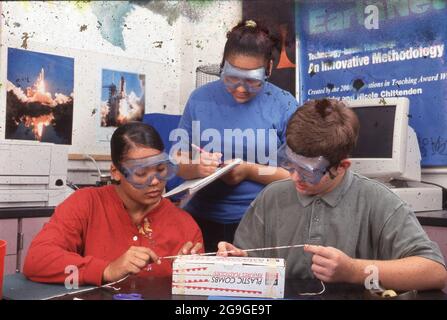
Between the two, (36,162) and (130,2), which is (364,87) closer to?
(130,2)

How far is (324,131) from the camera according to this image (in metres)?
1.08

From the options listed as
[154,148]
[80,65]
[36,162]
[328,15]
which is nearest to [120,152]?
[154,148]

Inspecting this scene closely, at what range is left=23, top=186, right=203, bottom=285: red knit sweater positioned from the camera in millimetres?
1163

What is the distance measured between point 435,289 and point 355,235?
0.20 m

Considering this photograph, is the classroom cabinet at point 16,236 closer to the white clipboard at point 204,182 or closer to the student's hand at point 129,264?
the white clipboard at point 204,182

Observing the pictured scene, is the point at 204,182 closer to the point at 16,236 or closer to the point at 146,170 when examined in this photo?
the point at 146,170

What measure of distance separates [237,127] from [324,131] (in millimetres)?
437

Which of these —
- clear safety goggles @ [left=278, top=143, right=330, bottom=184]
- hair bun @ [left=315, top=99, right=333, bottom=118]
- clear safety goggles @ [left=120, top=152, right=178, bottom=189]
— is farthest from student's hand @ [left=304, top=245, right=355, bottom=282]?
clear safety goggles @ [left=120, top=152, right=178, bottom=189]

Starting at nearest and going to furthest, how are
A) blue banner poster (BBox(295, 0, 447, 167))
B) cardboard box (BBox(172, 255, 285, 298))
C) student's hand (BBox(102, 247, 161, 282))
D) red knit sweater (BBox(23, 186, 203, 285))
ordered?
cardboard box (BBox(172, 255, 285, 298)) < student's hand (BBox(102, 247, 161, 282)) < red knit sweater (BBox(23, 186, 203, 285)) < blue banner poster (BBox(295, 0, 447, 167))

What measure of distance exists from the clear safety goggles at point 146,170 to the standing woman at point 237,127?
0.44 feet

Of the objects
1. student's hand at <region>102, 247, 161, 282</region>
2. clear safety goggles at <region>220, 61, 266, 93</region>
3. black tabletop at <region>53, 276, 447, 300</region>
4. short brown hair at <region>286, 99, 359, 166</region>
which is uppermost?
clear safety goggles at <region>220, 61, 266, 93</region>

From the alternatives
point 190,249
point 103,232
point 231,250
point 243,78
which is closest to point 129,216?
point 103,232

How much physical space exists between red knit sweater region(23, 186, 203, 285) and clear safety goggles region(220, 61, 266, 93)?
371mm

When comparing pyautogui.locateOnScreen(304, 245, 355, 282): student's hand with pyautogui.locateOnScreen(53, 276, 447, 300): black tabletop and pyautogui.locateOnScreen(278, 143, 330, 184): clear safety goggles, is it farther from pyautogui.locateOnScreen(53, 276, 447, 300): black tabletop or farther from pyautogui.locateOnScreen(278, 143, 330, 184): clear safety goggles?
pyautogui.locateOnScreen(278, 143, 330, 184): clear safety goggles
